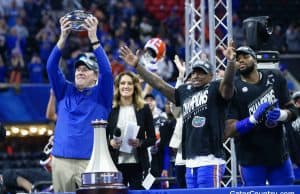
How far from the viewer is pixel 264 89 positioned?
9555mm

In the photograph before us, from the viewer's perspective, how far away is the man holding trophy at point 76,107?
29.2 feet

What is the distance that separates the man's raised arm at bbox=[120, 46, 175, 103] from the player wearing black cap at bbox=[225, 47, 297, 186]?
24.7 inches

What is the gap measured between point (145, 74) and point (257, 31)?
143 cm

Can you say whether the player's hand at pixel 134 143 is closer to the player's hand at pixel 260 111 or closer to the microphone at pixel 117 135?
the microphone at pixel 117 135

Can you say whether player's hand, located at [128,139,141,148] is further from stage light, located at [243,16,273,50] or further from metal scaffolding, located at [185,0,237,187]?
stage light, located at [243,16,273,50]

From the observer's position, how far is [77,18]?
8.70 metres

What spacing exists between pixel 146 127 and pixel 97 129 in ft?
11.1

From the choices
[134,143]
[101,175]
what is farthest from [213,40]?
[101,175]

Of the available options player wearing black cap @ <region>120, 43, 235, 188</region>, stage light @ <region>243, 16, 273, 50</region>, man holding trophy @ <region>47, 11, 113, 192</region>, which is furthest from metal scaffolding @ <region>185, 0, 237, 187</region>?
man holding trophy @ <region>47, 11, 113, 192</region>

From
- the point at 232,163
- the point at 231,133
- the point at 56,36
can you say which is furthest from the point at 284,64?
the point at 231,133

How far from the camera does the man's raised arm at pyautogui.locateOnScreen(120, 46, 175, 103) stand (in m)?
8.79

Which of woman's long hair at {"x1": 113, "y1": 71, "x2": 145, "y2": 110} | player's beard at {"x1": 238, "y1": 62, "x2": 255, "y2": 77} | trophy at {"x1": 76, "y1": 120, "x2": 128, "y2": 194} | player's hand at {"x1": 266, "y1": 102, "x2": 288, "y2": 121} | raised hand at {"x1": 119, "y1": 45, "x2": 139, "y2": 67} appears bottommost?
trophy at {"x1": 76, "y1": 120, "x2": 128, "y2": 194}

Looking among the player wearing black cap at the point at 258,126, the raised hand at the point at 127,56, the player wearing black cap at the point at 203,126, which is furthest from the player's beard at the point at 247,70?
the raised hand at the point at 127,56

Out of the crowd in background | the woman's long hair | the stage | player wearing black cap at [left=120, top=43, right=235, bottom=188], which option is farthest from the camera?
the crowd in background
